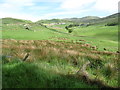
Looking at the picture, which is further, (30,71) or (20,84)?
(30,71)

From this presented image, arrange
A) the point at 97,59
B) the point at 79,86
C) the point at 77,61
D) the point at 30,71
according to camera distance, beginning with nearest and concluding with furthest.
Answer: the point at 79,86 < the point at 30,71 < the point at 77,61 < the point at 97,59

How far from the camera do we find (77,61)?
7.47 meters

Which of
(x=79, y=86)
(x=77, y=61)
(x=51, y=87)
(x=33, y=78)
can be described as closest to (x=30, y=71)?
(x=33, y=78)

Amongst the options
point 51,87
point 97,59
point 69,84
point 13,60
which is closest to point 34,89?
point 51,87

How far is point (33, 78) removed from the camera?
13.0 ft

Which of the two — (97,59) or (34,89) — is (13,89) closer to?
(34,89)

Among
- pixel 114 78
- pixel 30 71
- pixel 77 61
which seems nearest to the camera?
pixel 30 71

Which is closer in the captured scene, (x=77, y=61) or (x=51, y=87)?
(x=51, y=87)

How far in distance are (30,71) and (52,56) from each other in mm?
3151

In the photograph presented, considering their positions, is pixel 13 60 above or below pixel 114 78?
above

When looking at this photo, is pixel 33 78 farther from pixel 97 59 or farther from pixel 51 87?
pixel 97 59

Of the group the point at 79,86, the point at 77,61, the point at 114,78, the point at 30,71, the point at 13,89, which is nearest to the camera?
the point at 13,89

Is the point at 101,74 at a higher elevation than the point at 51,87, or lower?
lower

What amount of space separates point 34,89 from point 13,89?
1.52 feet
